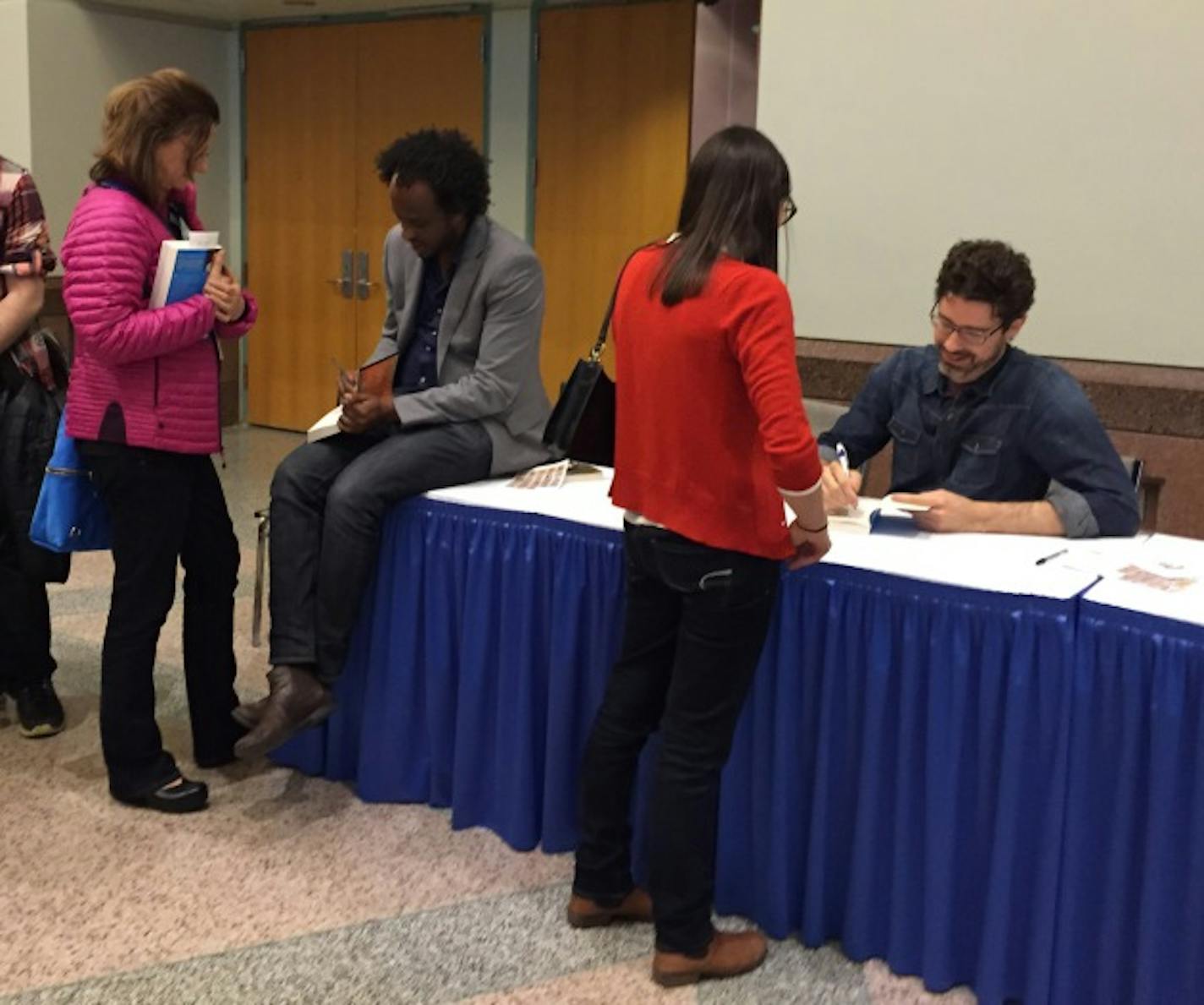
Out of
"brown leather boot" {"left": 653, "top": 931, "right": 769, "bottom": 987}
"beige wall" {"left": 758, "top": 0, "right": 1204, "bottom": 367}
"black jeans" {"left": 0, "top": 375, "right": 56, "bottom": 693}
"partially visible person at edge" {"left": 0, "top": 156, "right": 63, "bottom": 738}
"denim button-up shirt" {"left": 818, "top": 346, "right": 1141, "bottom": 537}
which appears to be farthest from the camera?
"beige wall" {"left": 758, "top": 0, "right": 1204, "bottom": 367}

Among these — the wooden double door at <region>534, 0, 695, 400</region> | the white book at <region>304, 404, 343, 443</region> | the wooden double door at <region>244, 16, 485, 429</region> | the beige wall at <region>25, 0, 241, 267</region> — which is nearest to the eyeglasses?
the white book at <region>304, 404, 343, 443</region>

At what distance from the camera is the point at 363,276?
688 centimetres

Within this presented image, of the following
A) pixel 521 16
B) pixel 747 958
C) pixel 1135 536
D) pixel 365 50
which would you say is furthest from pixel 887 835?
pixel 365 50

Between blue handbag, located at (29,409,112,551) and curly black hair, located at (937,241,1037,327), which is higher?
curly black hair, located at (937,241,1037,327)

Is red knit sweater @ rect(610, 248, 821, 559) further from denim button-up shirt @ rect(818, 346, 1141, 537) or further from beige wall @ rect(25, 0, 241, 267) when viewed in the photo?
beige wall @ rect(25, 0, 241, 267)

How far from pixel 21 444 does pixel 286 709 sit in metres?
0.95

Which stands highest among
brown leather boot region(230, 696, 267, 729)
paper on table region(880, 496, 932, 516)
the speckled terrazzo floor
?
paper on table region(880, 496, 932, 516)

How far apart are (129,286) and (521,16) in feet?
13.6

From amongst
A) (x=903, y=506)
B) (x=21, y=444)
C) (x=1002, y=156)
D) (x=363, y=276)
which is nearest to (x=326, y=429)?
(x=21, y=444)


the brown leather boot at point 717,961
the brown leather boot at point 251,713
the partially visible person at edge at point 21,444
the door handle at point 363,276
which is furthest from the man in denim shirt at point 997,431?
the door handle at point 363,276

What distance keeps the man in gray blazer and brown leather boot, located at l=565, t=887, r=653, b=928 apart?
0.66 m

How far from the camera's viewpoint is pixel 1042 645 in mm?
2018

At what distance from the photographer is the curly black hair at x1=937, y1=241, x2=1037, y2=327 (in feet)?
7.73

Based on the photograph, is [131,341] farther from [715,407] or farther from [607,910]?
[607,910]
